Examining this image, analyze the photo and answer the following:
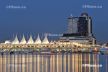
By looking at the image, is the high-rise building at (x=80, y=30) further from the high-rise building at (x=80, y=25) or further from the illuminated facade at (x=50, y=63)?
the illuminated facade at (x=50, y=63)

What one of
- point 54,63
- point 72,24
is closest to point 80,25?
point 72,24

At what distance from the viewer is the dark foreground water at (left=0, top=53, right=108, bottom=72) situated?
6703mm

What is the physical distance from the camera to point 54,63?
7484 millimetres

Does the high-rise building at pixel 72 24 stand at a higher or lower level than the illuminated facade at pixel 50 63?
higher

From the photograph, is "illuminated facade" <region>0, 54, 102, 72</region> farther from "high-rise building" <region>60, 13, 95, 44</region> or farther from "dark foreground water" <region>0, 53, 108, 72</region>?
"high-rise building" <region>60, 13, 95, 44</region>

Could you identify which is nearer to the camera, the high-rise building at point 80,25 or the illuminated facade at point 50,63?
the high-rise building at point 80,25

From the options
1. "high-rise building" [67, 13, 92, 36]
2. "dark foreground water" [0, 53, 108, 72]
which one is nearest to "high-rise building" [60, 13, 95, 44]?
"high-rise building" [67, 13, 92, 36]

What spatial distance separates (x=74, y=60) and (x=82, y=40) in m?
0.93

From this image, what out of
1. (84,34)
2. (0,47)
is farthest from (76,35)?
(0,47)

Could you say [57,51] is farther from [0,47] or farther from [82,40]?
[82,40]

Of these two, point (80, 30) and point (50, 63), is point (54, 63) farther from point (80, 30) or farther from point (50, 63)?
point (80, 30)

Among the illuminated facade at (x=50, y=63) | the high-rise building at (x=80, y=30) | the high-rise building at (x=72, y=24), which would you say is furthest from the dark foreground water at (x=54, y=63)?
the high-rise building at (x=72, y=24)

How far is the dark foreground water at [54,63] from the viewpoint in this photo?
22.0 feet

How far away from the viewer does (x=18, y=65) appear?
292 inches
